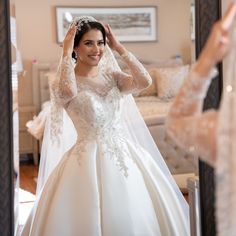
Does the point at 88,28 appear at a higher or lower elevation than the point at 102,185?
higher

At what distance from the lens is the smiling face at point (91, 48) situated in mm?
1737

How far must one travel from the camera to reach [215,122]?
2.89 ft

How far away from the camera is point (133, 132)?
1.88 meters

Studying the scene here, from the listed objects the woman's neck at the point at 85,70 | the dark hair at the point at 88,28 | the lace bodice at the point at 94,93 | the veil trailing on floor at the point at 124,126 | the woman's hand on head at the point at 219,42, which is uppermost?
the dark hair at the point at 88,28

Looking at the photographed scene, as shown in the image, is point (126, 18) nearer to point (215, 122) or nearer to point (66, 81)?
point (66, 81)

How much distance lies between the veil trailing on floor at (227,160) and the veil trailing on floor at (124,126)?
88 cm

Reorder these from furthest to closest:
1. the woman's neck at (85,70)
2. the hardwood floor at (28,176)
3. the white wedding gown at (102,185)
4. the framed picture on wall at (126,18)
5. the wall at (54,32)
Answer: the framed picture on wall at (126,18), the wall at (54,32), the hardwood floor at (28,176), the woman's neck at (85,70), the white wedding gown at (102,185)

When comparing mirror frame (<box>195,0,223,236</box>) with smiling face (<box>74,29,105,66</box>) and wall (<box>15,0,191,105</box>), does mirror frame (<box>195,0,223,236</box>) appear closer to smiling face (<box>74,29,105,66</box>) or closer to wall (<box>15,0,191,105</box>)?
wall (<box>15,0,191,105</box>)

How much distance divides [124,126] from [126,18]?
0.96 meters

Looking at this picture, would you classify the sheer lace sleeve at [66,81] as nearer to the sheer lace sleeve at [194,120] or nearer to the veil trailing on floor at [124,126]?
the veil trailing on floor at [124,126]

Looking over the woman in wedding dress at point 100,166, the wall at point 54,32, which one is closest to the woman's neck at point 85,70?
the woman in wedding dress at point 100,166

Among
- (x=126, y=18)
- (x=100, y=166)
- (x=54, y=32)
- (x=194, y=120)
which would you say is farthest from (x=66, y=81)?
(x=54, y=32)

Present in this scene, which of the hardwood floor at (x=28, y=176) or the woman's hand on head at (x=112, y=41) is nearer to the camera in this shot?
the woman's hand on head at (x=112, y=41)

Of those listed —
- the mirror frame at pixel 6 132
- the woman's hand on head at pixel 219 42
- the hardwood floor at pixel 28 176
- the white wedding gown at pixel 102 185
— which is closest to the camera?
the woman's hand on head at pixel 219 42
